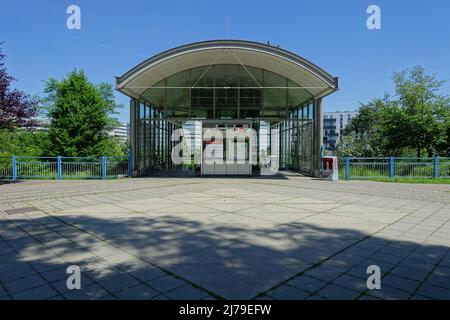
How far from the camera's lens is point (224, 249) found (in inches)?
179

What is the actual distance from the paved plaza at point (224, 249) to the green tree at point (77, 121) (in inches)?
588

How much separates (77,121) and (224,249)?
21475 millimetres

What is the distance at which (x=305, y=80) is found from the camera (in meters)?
16.5

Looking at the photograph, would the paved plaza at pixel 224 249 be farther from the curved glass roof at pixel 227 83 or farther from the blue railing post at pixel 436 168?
the blue railing post at pixel 436 168

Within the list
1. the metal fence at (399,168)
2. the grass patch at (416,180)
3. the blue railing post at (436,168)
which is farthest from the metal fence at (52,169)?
the blue railing post at (436,168)

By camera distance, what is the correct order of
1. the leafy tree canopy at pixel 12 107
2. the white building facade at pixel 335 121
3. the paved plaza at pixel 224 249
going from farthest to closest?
1. the white building facade at pixel 335 121
2. the leafy tree canopy at pixel 12 107
3. the paved plaza at pixel 224 249

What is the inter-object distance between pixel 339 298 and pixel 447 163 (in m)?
16.7

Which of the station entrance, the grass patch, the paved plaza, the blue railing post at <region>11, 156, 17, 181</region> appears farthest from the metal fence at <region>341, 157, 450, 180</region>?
the blue railing post at <region>11, 156, 17, 181</region>

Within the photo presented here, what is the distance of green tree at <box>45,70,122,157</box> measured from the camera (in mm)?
22188

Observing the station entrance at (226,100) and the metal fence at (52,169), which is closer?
the station entrance at (226,100)

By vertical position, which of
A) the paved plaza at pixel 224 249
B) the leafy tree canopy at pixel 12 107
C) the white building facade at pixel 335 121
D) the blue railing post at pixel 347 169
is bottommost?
the paved plaza at pixel 224 249

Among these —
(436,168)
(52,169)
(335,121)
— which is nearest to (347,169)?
(436,168)

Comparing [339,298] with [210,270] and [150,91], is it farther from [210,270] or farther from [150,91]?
[150,91]

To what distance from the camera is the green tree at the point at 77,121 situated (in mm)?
22188
